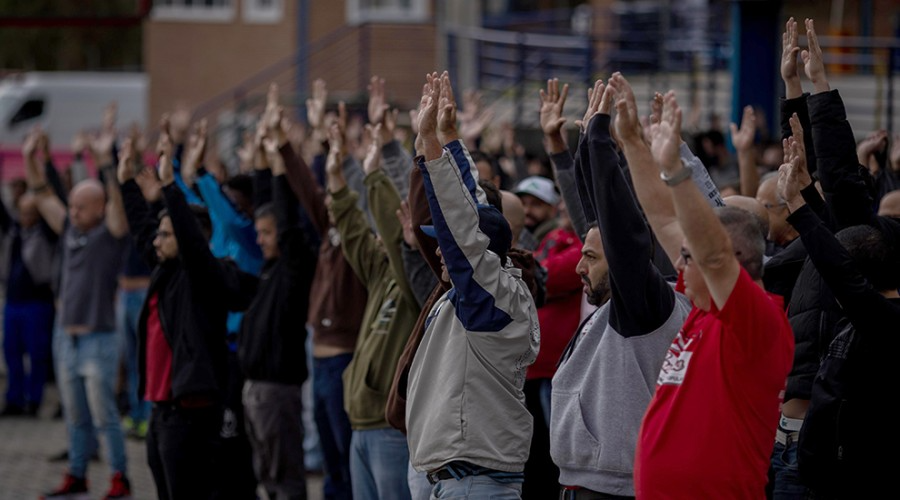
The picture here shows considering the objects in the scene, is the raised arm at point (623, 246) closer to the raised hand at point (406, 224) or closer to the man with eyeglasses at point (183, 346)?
the raised hand at point (406, 224)

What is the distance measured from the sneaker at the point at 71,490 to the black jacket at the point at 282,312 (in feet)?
7.54

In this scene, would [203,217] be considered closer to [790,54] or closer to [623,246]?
[790,54]

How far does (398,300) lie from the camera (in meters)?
6.64

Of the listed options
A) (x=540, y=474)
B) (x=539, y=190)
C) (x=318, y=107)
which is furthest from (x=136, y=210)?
(x=540, y=474)

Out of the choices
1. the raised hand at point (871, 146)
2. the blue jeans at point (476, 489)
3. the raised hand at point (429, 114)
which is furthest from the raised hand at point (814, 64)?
the blue jeans at point (476, 489)

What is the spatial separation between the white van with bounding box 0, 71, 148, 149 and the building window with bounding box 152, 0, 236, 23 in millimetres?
2086

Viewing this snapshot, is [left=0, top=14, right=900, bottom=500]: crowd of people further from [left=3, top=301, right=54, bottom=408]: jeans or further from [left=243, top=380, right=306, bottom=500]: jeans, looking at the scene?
[left=3, top=301, right=54, bottom=408]: jeans

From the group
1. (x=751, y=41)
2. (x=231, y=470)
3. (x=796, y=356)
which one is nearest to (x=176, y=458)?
(x=231, y=470)

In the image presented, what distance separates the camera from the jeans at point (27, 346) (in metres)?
12.5

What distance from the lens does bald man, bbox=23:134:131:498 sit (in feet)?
30.6

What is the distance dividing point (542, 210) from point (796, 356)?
2911mm

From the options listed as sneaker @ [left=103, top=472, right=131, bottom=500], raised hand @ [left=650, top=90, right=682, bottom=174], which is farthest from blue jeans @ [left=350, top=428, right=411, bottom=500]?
sneaker @ [left=103, top=472, right=131, bottom=500]

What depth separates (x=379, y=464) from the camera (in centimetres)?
639

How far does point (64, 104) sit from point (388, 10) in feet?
28.5
